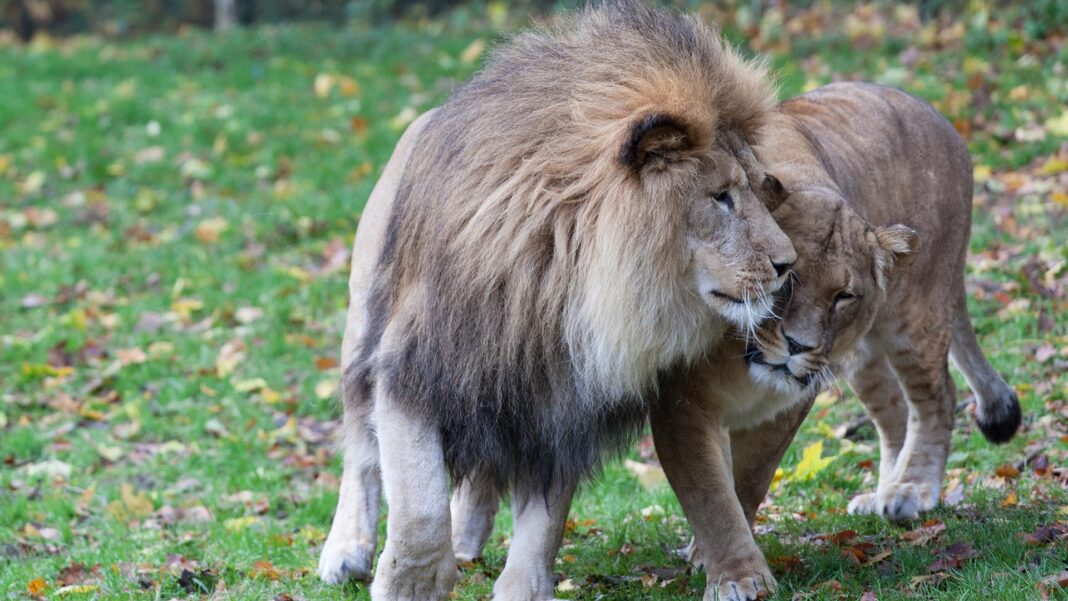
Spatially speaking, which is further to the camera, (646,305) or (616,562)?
(616,562)

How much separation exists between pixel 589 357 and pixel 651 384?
25cm

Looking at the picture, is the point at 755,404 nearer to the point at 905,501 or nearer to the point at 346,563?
the point at 905,501

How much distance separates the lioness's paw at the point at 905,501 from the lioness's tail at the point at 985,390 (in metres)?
0.44

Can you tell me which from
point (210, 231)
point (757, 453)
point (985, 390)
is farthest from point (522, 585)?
point (210, 231)

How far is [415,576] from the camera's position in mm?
3812

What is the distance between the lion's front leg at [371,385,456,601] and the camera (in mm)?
3773

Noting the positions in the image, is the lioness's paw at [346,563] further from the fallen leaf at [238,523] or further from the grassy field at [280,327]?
the fallen leaf at [238,523]

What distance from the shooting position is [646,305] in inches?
135

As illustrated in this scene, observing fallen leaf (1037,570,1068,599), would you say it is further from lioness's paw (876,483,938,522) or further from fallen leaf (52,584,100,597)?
fallen leaf (52,584,100,597)

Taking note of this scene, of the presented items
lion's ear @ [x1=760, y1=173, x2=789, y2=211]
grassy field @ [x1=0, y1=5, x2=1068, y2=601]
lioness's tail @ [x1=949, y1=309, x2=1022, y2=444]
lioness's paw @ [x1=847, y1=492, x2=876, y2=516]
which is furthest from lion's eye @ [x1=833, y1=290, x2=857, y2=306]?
lioness's tail @ [x1=949, y1=309, x2=1022, y2=444]

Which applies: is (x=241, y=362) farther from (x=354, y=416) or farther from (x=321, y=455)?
(x=354, y=416)

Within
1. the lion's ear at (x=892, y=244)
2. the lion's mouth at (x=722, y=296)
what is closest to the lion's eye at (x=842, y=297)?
the lion's ear at (x=892, y=244)

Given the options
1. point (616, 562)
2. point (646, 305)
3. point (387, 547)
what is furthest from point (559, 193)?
point (616, 562)

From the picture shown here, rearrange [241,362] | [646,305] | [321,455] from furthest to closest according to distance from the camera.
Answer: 1. [241,362]
2. [321,455]
3. [646,305]
